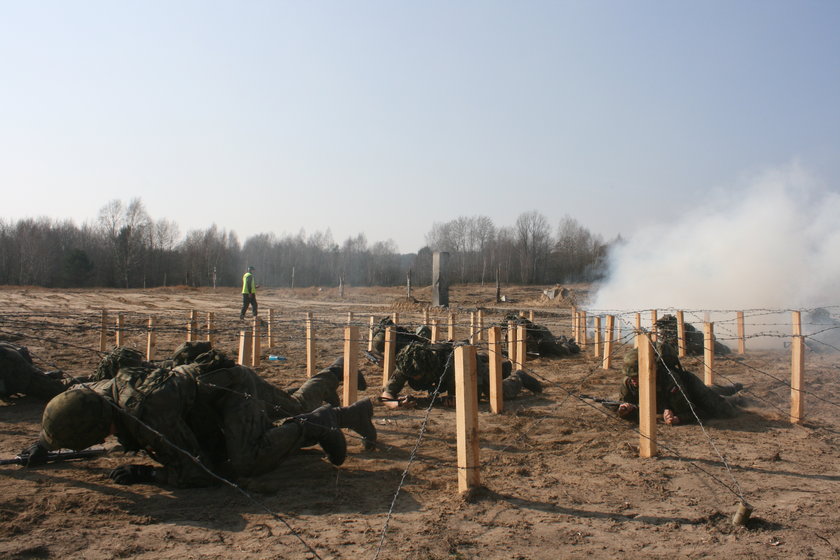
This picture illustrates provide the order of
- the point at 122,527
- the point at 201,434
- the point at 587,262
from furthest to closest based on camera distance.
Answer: the point at 587,262, the point at 201,434, the point at 122,527

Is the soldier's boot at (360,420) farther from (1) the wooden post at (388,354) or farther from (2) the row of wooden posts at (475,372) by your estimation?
(1) the wooden post at (388,354)

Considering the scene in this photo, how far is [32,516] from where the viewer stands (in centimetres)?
498

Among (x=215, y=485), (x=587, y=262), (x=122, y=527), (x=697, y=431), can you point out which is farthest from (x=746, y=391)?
(x=587, y=262)

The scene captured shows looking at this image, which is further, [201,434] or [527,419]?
[527,419]

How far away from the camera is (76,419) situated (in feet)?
17.6

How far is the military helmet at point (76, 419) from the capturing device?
5363 mm

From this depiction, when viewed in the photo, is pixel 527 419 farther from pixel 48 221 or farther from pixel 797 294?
pixel 48 221

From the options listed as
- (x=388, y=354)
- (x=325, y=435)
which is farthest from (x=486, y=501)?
(x=388, y=354)

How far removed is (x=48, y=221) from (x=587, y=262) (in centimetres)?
6571

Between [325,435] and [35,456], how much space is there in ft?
9.70

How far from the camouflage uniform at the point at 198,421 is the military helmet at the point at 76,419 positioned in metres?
0.13

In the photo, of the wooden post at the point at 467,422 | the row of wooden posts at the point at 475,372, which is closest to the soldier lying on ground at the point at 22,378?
the row of wooden posts at the point at 475,372

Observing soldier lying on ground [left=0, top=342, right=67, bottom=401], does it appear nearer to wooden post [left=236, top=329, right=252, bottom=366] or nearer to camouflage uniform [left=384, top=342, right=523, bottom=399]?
wooden post [left=236, top=329, right=252, bottom=366]

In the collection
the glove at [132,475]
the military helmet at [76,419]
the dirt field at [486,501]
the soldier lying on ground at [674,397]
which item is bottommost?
the dirt field at [486,501]
